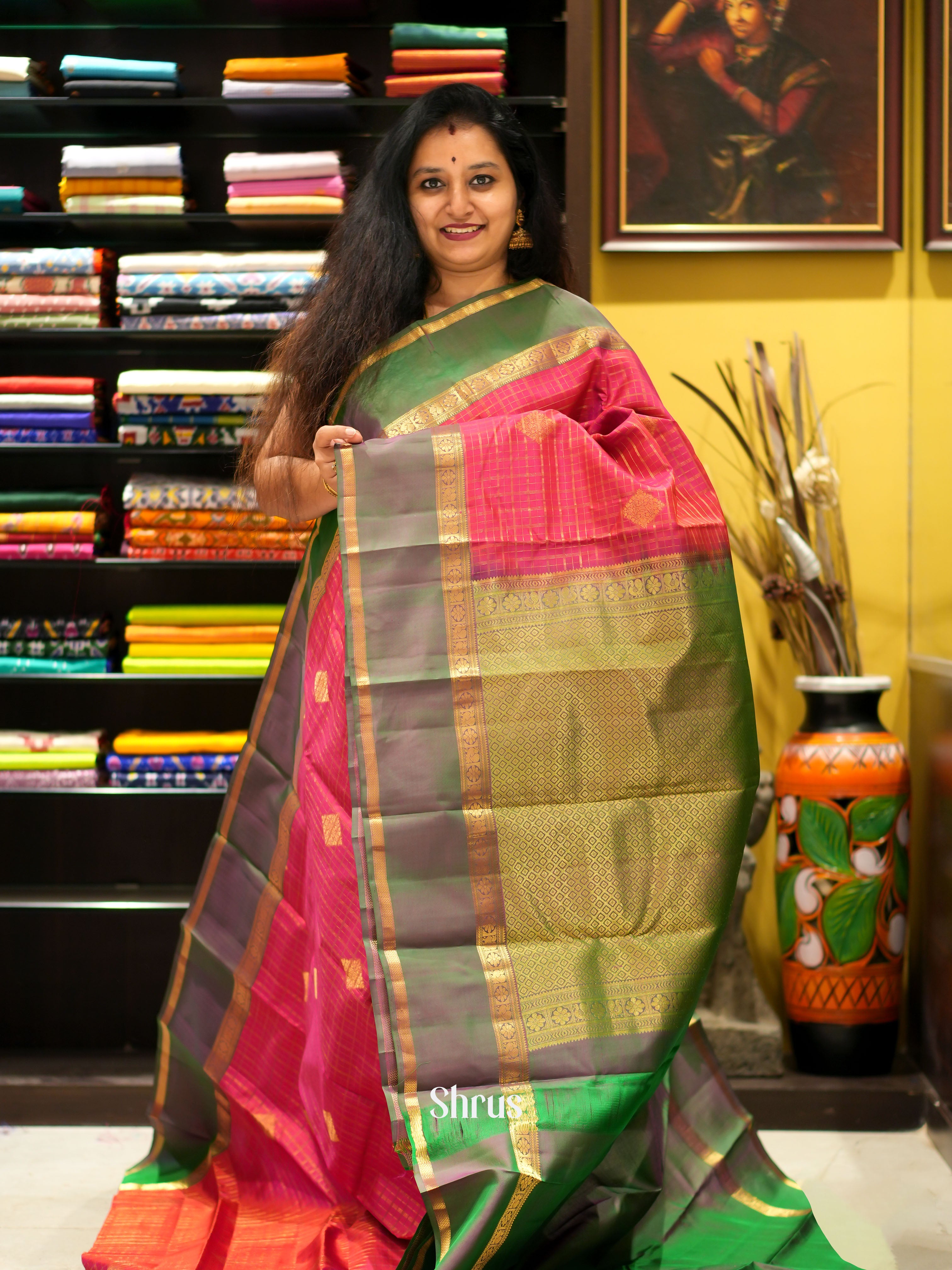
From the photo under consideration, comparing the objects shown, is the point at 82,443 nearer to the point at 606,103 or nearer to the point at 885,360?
the point at 606,103

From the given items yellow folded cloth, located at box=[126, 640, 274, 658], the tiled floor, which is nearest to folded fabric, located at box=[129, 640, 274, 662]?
yellow folded cloth, located at box=[126, 640, 274, 658]

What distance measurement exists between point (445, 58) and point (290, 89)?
33 cm

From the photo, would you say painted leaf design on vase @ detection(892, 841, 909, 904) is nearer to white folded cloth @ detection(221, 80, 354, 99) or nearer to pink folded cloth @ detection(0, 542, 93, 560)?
pink folded cloth @ detection(0, 542, 93, 560)

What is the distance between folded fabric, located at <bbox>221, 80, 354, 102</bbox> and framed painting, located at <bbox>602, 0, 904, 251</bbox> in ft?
2.09

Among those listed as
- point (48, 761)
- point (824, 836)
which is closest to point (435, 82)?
point (48, 761)

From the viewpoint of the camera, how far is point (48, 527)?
2648 millimetres

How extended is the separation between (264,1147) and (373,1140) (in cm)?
24

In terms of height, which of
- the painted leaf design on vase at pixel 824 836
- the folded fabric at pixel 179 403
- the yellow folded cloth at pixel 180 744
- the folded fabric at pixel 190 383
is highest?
the folded fabric at pixel 190 383

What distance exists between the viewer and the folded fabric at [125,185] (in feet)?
8.64

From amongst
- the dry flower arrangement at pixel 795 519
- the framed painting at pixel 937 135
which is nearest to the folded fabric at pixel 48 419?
the dry flower arrangement at pixel 795 519

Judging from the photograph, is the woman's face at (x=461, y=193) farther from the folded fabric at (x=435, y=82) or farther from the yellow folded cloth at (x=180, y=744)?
the yellow folded cloth at (x=180, y=744)

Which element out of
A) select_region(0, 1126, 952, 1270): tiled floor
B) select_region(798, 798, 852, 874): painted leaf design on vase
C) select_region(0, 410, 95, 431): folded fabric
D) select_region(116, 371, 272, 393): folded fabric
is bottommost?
select_region(0, 1126, 952, 1270): tiled floor

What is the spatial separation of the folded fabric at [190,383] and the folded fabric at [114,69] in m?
0.63

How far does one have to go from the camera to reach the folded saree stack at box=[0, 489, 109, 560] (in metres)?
2.65
